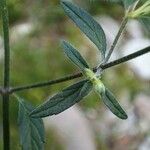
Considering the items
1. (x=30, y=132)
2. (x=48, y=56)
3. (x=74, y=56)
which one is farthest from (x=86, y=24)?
(x=48, y=56)

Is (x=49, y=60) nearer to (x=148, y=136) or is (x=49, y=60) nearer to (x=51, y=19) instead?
(x=51, y=19)

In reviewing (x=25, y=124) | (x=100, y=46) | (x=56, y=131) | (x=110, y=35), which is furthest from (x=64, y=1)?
(x=110, y=35)

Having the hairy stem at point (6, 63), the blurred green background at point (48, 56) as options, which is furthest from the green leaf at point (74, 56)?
the blurred green background at point (48, 56)

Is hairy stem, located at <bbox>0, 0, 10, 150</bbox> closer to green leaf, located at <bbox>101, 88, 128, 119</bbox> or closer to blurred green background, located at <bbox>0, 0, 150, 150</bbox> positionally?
green leaf, located at <bbox>101, 88, 128, 119</bbox>

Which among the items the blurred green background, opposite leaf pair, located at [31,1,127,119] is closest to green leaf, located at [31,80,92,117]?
opposite leaf pair, located at [31,1,127,119]

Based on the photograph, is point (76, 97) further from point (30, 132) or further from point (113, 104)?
point (30, 132)

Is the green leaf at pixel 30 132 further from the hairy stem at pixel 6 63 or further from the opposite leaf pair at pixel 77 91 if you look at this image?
the opposite leaf pair at pixel 77 91
